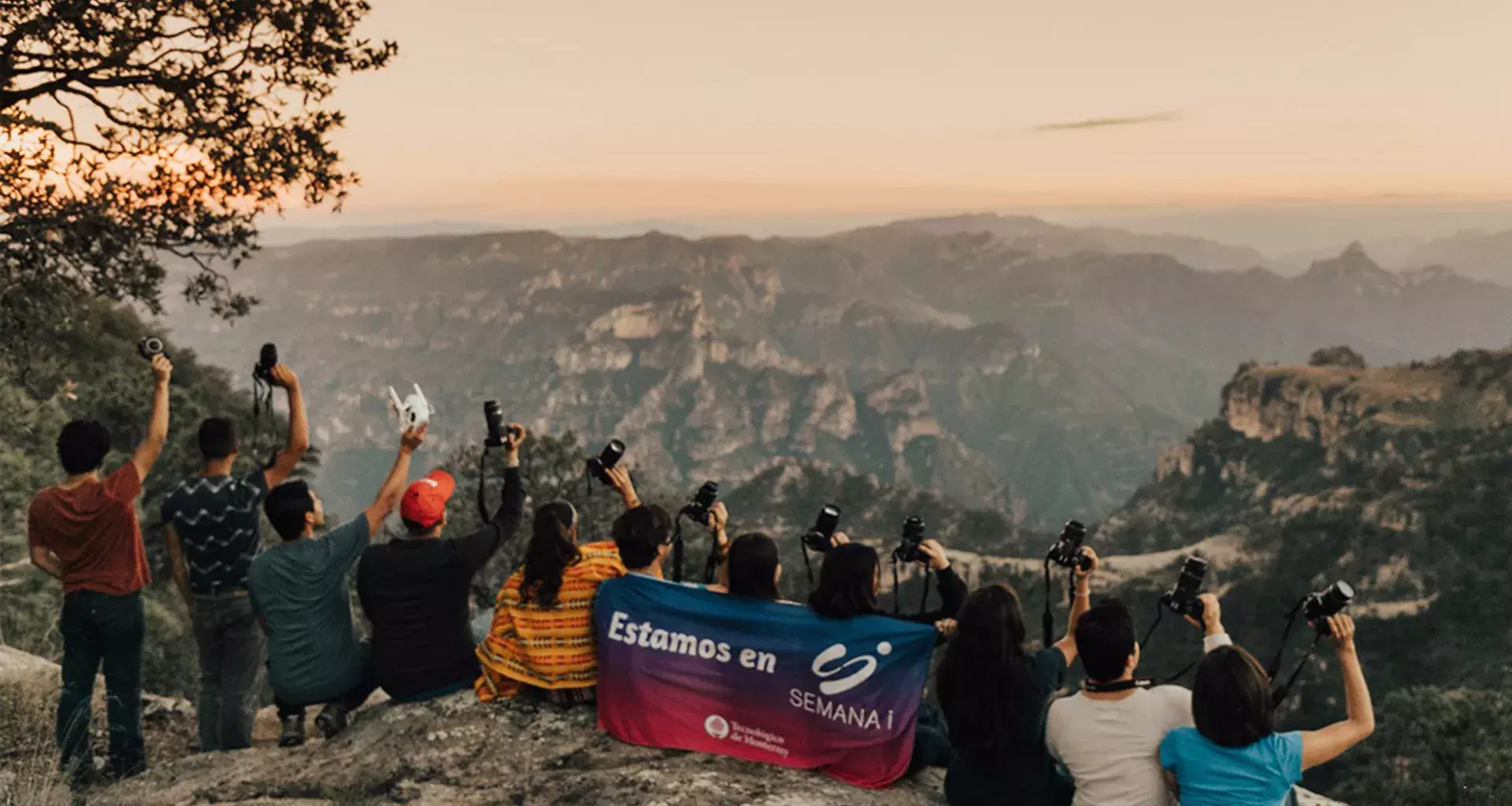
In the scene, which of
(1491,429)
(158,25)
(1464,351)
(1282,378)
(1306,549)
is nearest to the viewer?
(158,25)

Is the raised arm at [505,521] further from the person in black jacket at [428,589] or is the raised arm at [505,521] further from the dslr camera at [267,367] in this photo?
the dslr camera at [267,367]

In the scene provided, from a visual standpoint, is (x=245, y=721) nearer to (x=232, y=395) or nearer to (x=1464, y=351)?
(x=232, y=395)

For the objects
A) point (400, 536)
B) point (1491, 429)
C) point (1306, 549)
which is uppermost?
point (400, 536)

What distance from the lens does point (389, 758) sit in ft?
19.5

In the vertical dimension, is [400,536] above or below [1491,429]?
above

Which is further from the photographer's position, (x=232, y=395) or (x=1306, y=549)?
(x=1306, y=549)

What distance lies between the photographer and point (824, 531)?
20.1ft

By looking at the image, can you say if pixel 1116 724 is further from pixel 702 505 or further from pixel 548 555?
pixel 548 555

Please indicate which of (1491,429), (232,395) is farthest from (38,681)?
(1491,429)

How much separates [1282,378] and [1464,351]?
21016 millimetres

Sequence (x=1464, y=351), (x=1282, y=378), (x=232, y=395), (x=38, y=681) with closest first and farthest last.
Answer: (x=38, y=681) → (x=232, y=395) → (x=1464, y=351) → (x=1282, y=378)

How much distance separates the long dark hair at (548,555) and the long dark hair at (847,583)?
4.98ft

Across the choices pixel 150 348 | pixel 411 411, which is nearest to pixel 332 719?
pixel 411 411

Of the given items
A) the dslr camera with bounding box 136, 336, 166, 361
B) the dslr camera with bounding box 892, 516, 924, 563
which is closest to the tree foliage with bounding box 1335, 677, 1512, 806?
the dslr camera with bounding box 892, 516, 924, 563
